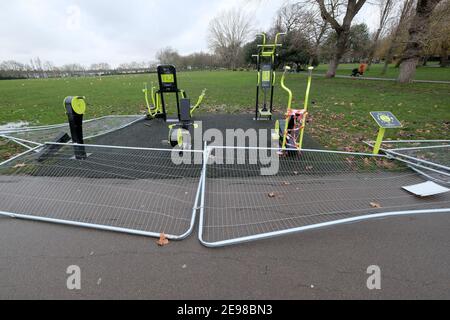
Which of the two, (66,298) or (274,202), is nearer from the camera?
(66,298)

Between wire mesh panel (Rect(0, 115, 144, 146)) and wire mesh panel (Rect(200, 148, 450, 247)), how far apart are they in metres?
3.71

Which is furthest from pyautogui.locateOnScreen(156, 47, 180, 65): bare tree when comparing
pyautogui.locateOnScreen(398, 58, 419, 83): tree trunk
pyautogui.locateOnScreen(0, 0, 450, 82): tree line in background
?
pyautogui.locateOnScreen(398, 58, 419, 83): tree trunk

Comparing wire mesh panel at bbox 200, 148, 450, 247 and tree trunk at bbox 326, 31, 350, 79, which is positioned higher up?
tree trunk at bbox 326, 31, 350, 79

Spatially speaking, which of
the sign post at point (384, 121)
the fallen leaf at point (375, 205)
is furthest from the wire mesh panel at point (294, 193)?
the sign post at point (384, 121)

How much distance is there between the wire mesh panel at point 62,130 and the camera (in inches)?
191

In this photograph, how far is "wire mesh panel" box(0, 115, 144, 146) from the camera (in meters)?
4.86

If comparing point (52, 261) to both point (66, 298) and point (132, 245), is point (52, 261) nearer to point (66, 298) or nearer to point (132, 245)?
point (66, 298)

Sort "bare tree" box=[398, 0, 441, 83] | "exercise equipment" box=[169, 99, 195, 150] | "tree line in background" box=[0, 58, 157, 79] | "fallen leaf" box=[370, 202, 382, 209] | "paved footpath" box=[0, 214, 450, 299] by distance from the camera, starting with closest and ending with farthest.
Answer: "paved footpath" box=[0, 214, 450, 299], "fallen leaf" box=[370, 202, 382, 209], "exercise equipment" box=[169, 99, 195, 150], "bare tree" box=[398, 0, 441, 83], "tree line in background" box=[0, 58, 157, 79]

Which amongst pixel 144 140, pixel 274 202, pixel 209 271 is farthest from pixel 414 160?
pixel 144 140

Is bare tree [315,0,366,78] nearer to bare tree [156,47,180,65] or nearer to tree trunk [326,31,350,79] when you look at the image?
tree trunk [326,31,350,79]

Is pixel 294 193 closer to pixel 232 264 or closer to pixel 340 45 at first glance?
pixel 232 264
